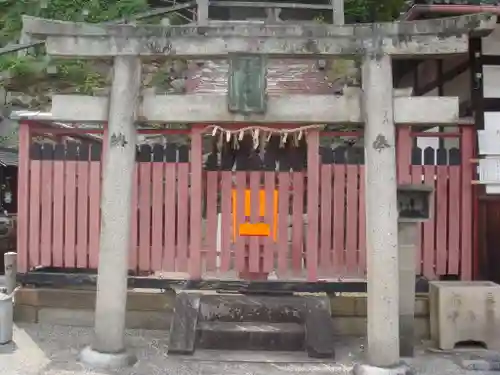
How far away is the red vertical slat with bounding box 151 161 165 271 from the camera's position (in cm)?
757

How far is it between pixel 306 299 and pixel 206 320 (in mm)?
1349

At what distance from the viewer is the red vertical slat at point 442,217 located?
7.59m

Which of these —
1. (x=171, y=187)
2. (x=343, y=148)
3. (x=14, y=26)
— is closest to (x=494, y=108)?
(x=343, y=148)

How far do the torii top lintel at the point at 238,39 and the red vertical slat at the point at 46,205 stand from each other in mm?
2053

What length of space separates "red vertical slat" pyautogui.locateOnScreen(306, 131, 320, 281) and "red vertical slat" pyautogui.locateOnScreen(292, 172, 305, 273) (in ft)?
0.50

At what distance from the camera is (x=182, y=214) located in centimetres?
755

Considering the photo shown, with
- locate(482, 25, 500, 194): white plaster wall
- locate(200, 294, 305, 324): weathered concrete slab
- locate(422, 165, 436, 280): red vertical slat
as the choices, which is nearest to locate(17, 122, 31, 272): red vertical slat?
locate(200, 294, 305, 324): weathered concrete slab

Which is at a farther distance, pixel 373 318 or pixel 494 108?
pixel 494 108

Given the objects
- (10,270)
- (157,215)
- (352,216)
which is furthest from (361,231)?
(10,270)

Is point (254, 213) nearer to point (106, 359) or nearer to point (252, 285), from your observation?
point (252, 285)

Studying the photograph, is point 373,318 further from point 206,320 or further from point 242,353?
point 206,320

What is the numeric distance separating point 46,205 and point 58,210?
188 millimetres

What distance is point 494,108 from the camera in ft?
26.5

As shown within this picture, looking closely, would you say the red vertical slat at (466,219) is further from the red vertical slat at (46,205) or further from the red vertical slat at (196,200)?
the red vertical slat at (46,205)
